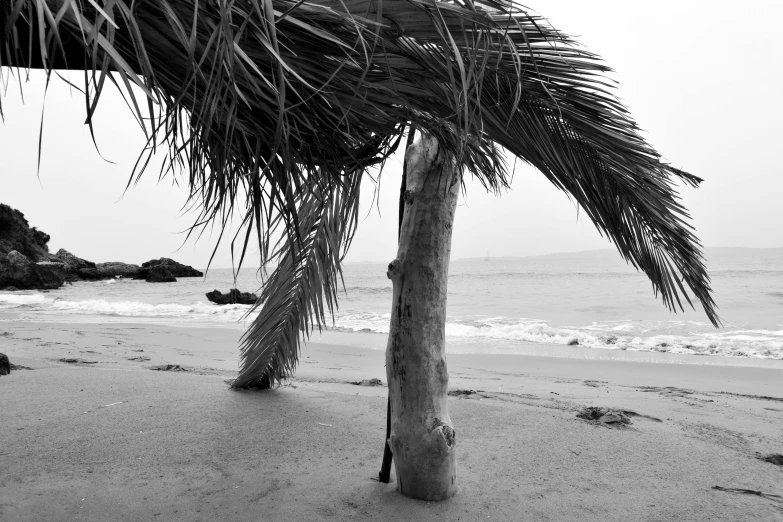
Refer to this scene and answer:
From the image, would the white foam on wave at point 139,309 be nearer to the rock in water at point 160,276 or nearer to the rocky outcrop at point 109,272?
the rock in water at point 160,276

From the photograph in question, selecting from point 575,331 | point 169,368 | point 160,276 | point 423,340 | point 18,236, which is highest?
point 18,236

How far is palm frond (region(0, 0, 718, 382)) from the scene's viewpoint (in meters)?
1.22

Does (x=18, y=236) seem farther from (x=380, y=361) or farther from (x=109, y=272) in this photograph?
(x=380, y=361)

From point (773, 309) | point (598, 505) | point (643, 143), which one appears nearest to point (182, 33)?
point (643, 143)

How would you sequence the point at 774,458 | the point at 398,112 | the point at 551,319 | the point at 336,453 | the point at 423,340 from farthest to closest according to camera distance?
the point at 551,319 < the point at 774,458 < the point at 336,453 < the point at 423,340 < the point at 398,112

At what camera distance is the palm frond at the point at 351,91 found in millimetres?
1223

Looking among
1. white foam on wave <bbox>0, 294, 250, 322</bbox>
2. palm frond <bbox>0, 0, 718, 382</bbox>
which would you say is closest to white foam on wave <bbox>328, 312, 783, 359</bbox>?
white foam on wave <bbox>0, 294, 250, 322</bbox>

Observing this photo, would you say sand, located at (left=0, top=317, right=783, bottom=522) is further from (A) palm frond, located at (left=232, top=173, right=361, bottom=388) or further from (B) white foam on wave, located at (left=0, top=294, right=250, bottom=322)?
(B) white foam on wave, located at (left=0, top=294, right=250, bottom=322)

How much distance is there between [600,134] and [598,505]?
5.52 feet

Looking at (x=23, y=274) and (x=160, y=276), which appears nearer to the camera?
(x=23, y=274)

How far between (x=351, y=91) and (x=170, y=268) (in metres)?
36.0

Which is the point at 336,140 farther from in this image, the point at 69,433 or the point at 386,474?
the point at 69,433

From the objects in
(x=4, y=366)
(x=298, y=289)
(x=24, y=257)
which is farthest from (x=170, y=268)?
(x=298, y=289)

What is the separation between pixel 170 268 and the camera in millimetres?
34969
